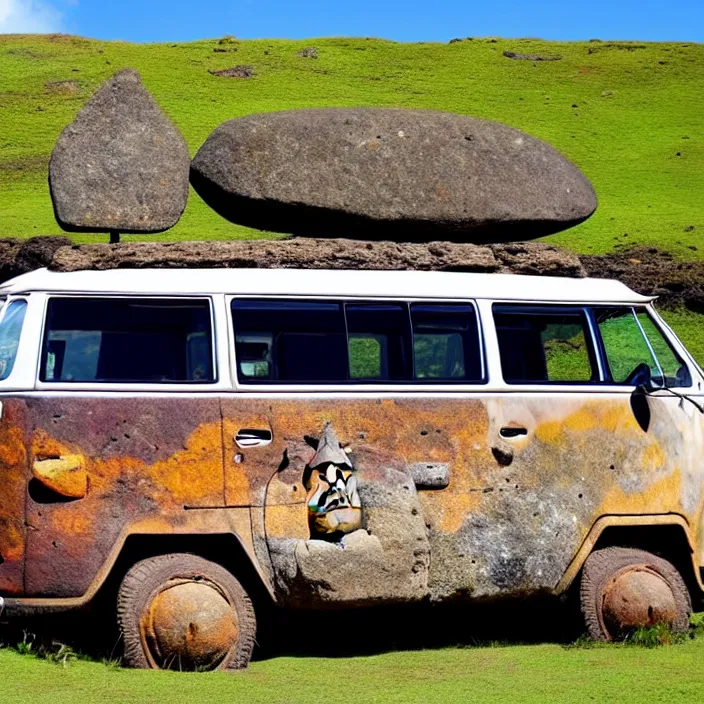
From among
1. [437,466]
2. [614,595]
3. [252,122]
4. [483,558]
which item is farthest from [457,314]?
[252,122]

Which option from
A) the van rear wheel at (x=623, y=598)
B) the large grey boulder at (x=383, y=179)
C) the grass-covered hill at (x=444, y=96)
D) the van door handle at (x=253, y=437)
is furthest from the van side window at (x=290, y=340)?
the grass-covered hill at (x=444, y=96)

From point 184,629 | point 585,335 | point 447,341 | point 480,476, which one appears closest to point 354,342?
point 447,341

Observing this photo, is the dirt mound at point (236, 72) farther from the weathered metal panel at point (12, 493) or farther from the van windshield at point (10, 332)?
the weathered metal panel at point (12, 493)

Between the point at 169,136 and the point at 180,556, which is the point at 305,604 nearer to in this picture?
the point at 180,556

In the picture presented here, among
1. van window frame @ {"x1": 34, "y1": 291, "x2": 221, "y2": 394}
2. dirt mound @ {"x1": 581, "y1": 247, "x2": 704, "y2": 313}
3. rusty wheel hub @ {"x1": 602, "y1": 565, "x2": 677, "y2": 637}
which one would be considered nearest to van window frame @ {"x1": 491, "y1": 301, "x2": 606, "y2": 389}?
rusty wheel hub @ {"x1": 602, "y1": 565, "x2": 677, "y2": 637}

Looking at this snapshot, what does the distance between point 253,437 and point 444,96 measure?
118 ft

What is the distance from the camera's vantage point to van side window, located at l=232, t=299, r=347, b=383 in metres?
8.19

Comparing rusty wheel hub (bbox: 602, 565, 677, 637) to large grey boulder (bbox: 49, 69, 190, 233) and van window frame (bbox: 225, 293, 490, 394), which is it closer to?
van window frame (bbox: 225, 293, 490, 394)

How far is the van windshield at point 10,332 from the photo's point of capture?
25.5ft

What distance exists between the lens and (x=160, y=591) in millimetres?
7754

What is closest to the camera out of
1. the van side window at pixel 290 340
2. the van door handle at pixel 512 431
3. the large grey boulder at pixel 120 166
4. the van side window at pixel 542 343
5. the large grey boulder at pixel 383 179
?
the van side window at pixel 290 340

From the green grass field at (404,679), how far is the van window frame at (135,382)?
1.61m

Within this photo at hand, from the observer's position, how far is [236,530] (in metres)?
7.86

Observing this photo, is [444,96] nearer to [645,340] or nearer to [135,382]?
[645,340]
